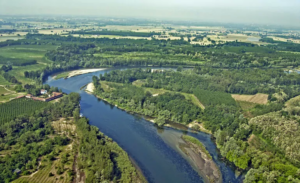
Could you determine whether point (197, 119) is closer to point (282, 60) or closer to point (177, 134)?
point (177, 134)

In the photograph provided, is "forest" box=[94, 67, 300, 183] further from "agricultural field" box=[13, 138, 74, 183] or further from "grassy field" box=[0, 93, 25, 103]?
"agricultural field" box=[13, 138, 74, 183]

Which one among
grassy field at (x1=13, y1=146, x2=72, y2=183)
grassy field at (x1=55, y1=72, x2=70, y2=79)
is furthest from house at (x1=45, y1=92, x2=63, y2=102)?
grassy field at (x1=13, y1=146, x2=72, y2=183)

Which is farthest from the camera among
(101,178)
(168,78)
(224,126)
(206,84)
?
(168,78)

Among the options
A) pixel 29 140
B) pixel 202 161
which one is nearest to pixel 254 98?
pixel 202 161

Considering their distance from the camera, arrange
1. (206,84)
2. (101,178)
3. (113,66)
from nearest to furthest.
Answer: (101,178)
(206,84)
(113,66)

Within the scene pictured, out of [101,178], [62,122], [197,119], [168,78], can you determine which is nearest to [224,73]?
[168,78]

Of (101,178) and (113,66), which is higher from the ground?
(113,66)
